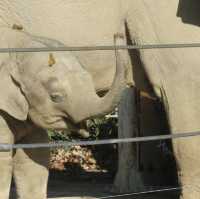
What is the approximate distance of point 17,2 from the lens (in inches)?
180

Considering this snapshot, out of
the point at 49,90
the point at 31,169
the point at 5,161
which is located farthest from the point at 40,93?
the point at 31,169

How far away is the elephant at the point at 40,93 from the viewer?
159 inches

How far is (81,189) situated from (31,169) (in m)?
1.84

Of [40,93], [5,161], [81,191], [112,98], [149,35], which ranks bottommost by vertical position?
[5,161]

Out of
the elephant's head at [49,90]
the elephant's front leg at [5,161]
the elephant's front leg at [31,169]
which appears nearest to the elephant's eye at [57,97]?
the elephant's head at [49,90]

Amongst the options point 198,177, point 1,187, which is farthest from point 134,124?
point 1,187

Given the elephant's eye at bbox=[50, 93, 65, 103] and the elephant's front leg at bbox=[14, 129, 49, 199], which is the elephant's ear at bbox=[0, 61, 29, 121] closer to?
the elephant's eye at bbox=[50, 93, 65, 103]

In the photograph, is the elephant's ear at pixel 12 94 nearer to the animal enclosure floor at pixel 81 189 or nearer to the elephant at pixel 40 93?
the elephant at pixel 40 93

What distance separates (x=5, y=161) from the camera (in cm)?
425

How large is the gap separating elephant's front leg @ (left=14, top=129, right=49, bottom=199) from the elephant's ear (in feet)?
1.22

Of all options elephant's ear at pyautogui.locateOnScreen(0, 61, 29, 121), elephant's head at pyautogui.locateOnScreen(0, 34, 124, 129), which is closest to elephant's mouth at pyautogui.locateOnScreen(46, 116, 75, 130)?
elephant's head at pyautogui.locateOnScreen(0, 34, 124, 129)

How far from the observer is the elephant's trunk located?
3656 millimetres

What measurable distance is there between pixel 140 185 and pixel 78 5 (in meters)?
1.89

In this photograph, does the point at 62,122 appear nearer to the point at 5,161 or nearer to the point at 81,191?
the point at 5,161
